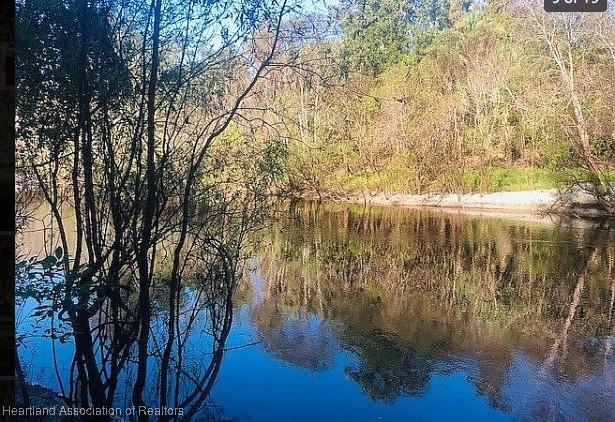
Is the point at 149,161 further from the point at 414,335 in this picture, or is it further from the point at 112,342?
the point at 414,335

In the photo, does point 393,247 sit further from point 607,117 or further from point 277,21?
point 277,21

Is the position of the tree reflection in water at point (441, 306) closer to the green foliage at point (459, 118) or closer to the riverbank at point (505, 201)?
the riverbank at point (505, 201)

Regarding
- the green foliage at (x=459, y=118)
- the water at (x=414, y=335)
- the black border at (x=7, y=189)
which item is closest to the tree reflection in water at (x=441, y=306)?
the water at (x=414, y=335)

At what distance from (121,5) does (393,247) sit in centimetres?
625

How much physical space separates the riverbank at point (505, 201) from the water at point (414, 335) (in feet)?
12.9

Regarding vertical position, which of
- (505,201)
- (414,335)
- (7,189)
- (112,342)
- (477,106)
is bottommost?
(414,335)

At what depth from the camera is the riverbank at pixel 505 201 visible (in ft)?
37.2

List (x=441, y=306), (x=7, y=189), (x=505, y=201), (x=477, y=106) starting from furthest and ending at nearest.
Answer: (x=477, y=106) < (x=505, y=201) < (x=441, y=306) < (x=7, y=189)

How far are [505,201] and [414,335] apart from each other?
931cm

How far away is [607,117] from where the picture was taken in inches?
380

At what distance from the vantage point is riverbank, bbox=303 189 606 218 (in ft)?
37.2

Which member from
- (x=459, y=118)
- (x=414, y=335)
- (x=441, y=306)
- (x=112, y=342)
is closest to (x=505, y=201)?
(x=459, y=118)

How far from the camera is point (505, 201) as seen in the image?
41.0 feet

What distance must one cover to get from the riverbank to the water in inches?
155
